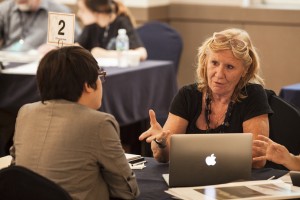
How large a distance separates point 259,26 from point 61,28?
4.06 meters

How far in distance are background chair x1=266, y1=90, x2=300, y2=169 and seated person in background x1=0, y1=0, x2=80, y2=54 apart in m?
3.09

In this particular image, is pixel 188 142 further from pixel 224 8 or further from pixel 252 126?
pixel 224 8

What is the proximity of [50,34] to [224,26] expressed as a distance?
413 centimetres

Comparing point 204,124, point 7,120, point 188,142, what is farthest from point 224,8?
point 188,142

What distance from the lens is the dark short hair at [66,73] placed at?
8.33 ft

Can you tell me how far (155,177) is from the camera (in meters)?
2.91

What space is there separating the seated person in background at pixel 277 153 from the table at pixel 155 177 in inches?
2.4

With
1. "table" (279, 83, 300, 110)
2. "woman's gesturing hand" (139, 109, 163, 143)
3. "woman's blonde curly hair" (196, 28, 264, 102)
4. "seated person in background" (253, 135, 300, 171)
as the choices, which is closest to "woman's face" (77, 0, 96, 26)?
"table" (279, 83, 300, 110)

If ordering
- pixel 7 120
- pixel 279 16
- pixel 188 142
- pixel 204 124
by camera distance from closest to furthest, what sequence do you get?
1. pixel 188 142
2. pixel 204 124
3. pixel 7 120
4. pixel 279 16

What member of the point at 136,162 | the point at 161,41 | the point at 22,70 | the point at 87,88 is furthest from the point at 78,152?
the point at 161,41

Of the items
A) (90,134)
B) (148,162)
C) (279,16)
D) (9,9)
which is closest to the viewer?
(90,134)

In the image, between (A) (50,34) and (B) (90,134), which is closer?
(B) (90,134)

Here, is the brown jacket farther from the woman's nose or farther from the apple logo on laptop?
the woman's nose

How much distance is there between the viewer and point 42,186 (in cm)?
227
